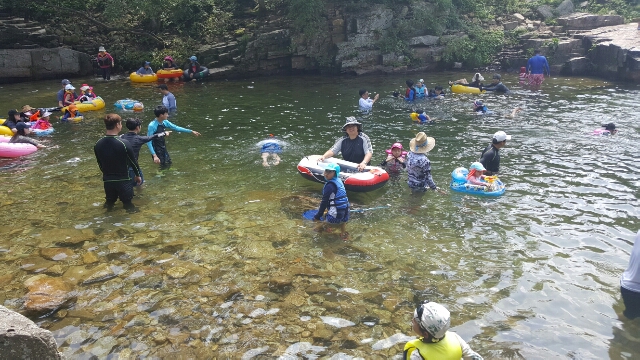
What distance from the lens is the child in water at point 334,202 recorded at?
816 cm

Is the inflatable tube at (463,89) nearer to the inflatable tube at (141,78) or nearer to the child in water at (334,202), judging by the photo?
the child in water at (334,202)

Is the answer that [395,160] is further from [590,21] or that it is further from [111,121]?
Result: [590,21]

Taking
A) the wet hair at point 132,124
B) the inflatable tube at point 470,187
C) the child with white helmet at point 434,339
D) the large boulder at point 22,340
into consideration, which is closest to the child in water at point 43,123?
the wet hair at point 132,124

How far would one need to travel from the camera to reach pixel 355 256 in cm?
749

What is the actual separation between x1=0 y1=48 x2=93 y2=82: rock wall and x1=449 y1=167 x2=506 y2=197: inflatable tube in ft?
77.2

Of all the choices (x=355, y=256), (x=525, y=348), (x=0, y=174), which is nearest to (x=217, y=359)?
(x=355, y=256)

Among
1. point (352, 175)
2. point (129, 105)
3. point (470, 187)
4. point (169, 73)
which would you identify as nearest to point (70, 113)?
point (129, 105)

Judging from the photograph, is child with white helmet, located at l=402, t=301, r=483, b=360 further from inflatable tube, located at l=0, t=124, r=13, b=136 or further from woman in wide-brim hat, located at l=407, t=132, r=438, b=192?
inflatable tube, located at l=0, t=124, r=13, b=136

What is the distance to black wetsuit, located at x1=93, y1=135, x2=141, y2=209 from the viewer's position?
786 centimetres

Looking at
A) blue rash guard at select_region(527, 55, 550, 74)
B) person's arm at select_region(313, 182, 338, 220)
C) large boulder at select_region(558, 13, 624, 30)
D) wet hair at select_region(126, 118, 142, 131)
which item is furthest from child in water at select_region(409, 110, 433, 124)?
large boulder at select_region(558, 13, 624, 30)

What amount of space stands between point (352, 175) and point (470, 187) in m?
2.61

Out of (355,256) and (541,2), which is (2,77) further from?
(541,2)

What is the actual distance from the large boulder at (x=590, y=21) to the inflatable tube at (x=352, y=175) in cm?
2496

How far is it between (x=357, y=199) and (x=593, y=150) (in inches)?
293
